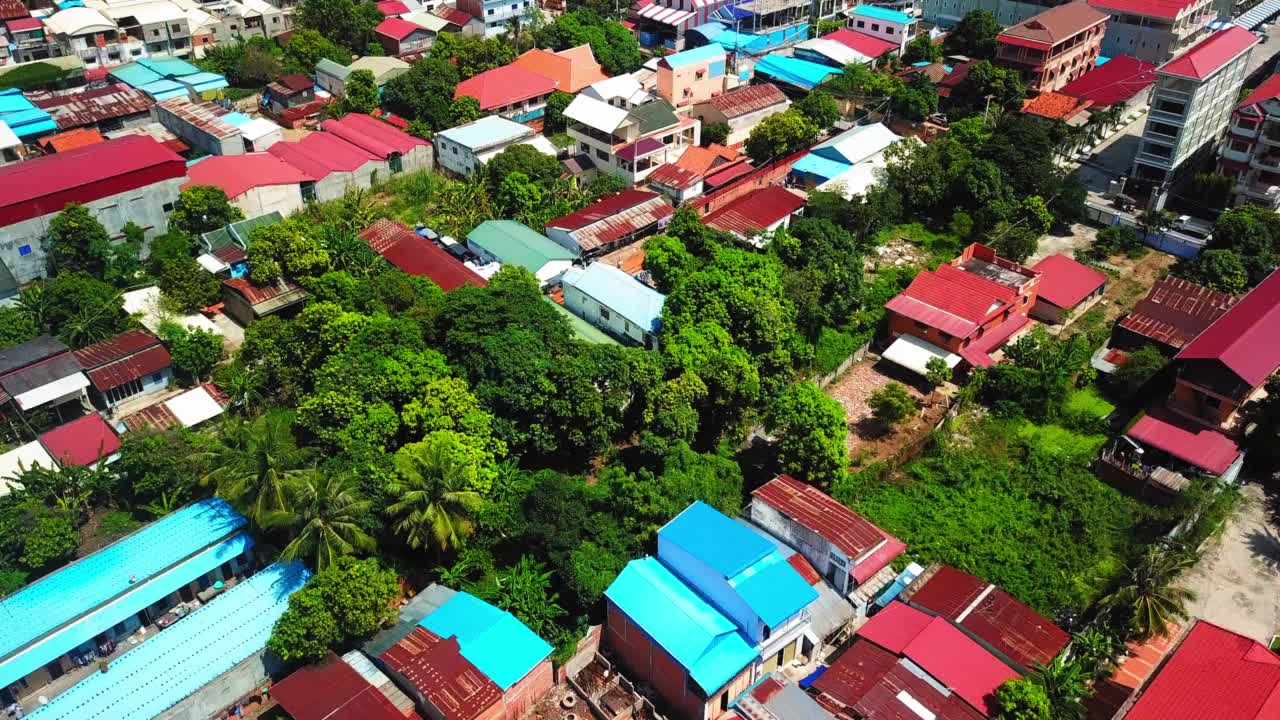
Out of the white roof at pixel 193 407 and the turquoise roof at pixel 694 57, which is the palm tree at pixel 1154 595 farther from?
the turquoise roof at pixel 694 57

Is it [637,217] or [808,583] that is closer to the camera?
[808,583]

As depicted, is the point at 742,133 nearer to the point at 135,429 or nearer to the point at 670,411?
the point at 670,411

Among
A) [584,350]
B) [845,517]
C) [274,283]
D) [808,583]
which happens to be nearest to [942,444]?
[845,517]

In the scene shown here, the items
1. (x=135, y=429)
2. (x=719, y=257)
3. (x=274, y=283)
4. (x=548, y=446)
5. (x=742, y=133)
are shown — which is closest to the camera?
(x=548, y=446)

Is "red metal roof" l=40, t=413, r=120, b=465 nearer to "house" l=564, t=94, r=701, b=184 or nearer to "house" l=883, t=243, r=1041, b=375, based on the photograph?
"house" l=564, t=94, r=701, b=184

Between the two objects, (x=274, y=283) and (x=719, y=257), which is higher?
(x=719, y=257)

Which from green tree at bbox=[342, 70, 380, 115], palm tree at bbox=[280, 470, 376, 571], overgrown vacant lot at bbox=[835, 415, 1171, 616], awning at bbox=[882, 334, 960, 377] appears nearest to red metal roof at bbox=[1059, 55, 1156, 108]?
awning at bbox=[882, 334, 960, 377]

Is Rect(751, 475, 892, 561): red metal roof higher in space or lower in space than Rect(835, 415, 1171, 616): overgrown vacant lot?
higher
